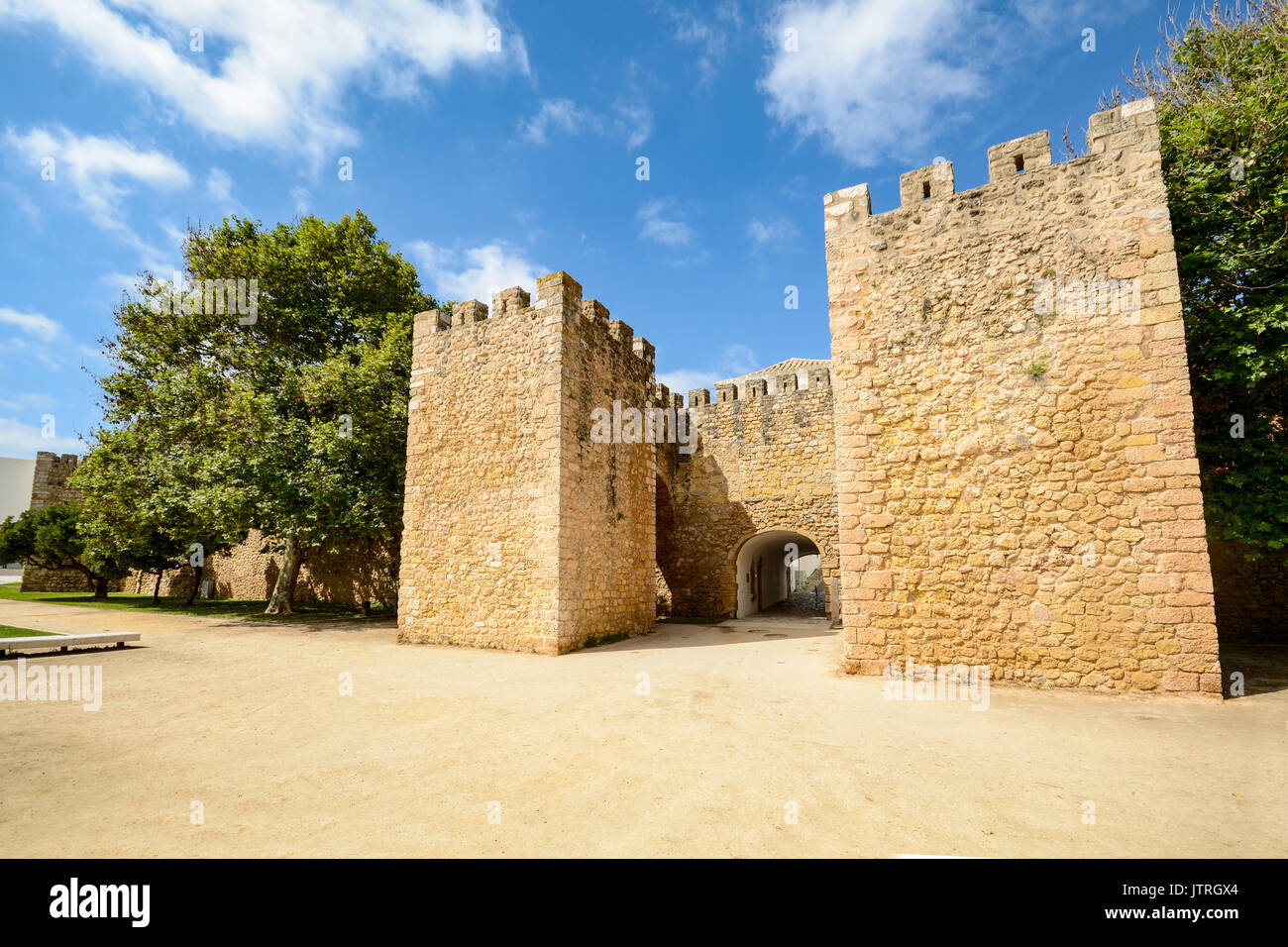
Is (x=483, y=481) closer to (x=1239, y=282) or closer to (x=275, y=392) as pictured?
(x=275, y=392)

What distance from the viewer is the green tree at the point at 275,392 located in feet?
44.1

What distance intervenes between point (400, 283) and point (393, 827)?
17797 mm

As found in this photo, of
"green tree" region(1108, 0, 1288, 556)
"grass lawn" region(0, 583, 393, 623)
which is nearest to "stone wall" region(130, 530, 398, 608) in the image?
"grass lawn" region(0, 583, 393, 623)

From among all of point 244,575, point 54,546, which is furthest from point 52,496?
point 244,575

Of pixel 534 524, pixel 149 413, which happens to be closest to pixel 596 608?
pixel 534 524

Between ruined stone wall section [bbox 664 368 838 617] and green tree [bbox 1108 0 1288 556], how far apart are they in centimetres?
763

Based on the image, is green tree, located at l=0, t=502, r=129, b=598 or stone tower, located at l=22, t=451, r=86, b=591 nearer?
green tree, located at l=0, t=502, r=129, b=598

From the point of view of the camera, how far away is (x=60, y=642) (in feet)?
28.5

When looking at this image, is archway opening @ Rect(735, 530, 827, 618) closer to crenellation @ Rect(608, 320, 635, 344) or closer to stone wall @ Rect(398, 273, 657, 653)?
stone wall @ Rect(398, 273, 657, 653)

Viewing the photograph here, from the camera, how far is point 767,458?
15773 mm

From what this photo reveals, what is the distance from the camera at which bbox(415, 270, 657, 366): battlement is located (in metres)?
10.5
